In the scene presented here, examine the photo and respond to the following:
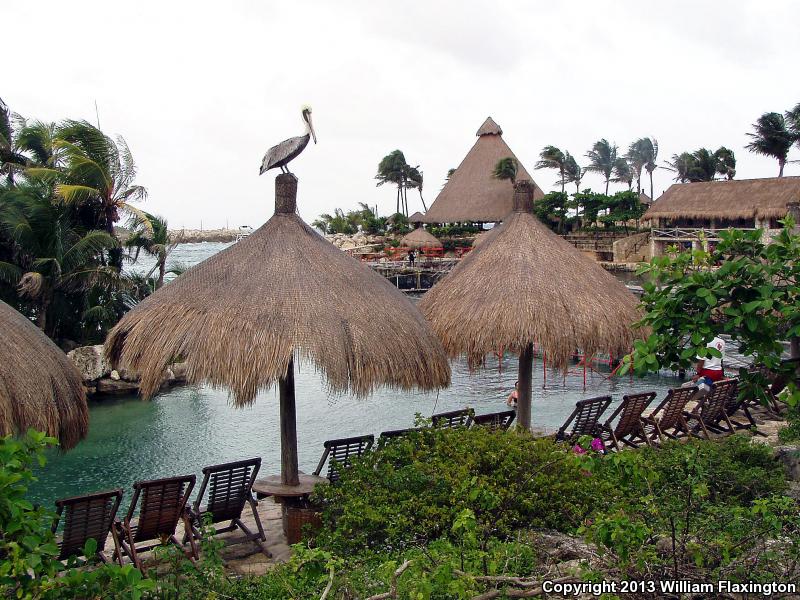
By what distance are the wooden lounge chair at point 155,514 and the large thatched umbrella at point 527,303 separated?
3.08 meters

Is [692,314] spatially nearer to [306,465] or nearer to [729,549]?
[729,549]

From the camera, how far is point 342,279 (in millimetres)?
6426

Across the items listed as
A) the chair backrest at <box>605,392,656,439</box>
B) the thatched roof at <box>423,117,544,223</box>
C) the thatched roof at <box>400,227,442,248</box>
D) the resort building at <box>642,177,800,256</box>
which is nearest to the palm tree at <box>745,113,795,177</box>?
the resort building at <box>642,177,800,256</box>

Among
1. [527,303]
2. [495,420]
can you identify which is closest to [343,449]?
[495,420]

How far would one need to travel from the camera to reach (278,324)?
19.1ft

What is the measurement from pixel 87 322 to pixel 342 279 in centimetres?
1418

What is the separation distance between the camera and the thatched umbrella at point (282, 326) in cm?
571

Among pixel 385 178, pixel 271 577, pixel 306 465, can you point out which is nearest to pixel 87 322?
pixel 306 465

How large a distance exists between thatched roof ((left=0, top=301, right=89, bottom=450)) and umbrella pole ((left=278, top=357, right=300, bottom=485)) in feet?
5.13

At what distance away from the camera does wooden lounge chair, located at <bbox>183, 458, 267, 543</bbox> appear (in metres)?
6.09

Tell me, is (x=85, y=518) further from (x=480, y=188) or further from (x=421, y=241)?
(x=480, y=188)

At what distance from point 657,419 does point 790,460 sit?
76.3 inches

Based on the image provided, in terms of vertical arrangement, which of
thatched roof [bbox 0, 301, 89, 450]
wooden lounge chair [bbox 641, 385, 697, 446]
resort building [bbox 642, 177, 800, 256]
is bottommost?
wooden lounge chair [bbox 641, 385, 697, 446]

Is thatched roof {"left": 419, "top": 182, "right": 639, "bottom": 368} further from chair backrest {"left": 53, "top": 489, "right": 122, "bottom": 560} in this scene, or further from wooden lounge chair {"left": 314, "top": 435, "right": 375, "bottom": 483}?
chair backrest {"left": 53, "top": 489, "right": 122, "bottom": 560}
